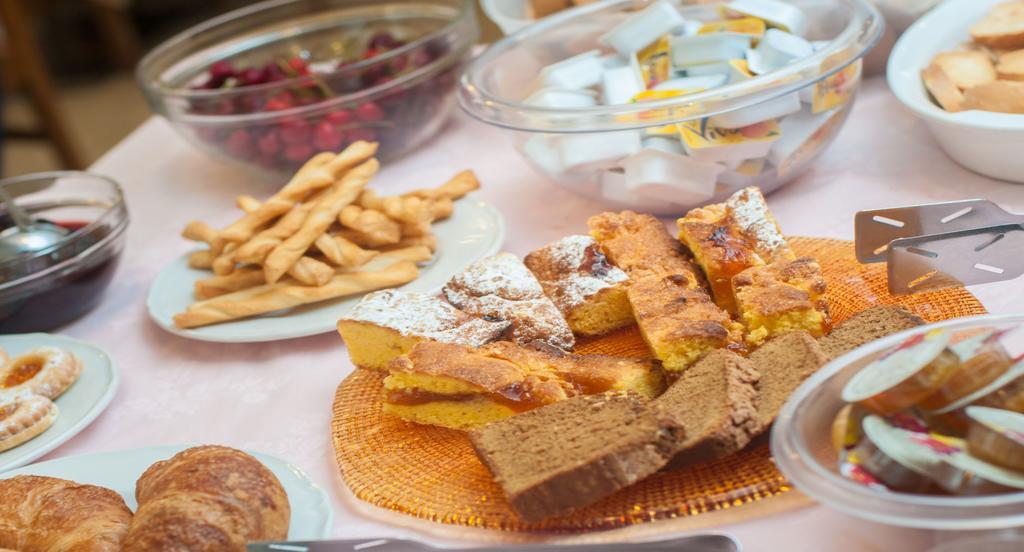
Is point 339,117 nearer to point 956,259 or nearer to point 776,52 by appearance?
point 776,52

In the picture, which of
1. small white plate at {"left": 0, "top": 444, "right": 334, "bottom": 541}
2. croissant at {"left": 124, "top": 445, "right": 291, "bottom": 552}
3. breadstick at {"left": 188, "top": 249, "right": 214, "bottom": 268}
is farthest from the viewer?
breadstick at {"left": 188, "top": 249, "right": 214, "bottom": 268}

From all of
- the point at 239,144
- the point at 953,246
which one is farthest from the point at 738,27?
the point at 239,144

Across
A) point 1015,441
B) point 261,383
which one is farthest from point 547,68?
point 1015,441

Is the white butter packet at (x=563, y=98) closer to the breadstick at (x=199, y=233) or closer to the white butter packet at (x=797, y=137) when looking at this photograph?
the white butter packet at (x=797, y=137)

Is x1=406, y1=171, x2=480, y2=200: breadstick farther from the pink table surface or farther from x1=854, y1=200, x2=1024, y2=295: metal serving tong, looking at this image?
x1=854, y1=200, x2=1024, y2=295: metal serving tong

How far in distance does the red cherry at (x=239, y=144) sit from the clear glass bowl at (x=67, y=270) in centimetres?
27

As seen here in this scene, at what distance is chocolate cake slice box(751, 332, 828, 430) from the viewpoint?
97 centimetres

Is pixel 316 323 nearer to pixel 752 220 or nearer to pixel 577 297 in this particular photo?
pixel 577 297

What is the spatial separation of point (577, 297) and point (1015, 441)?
0.63 metres

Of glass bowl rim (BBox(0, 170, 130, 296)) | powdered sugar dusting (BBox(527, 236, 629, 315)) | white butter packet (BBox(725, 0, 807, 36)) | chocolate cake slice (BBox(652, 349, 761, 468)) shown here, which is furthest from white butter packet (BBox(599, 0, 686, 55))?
glass bowl rim (BBox(0, 170, 130, 296))

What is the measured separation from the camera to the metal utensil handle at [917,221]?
1126 mm

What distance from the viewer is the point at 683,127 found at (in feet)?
4.77

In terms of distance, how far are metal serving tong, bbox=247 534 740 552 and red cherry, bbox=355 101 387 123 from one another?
1202 millimetres

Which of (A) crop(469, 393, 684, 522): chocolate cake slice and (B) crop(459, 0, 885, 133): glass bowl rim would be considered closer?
(A) crop(469, 393, 684, 522): chocolate cake slice
